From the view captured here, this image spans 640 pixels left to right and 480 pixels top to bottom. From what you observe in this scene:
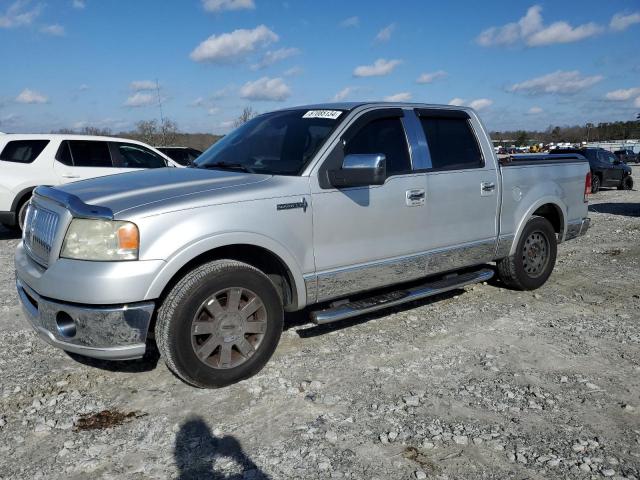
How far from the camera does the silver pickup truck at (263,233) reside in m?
3.24

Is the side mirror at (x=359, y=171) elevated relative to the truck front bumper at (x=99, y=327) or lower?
elevated

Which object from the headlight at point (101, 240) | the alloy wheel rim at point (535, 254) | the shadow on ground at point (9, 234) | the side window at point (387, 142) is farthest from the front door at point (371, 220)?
the shadow on ground at point (9, 234)

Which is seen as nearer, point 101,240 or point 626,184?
point 101,240

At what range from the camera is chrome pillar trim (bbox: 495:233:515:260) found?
5.43 meters

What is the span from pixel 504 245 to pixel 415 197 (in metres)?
1.51

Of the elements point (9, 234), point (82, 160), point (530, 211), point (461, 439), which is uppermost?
point (82, 160)

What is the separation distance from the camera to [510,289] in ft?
19.9

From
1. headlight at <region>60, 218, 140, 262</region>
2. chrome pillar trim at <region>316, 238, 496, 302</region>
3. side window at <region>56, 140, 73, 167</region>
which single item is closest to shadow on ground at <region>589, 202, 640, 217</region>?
chrome pillar trim at <region>316, 238, 496, 302</region>

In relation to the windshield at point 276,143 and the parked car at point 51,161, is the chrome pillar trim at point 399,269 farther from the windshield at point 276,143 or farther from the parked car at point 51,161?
the parked car at point 51,161

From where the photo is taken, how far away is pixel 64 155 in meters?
9.60

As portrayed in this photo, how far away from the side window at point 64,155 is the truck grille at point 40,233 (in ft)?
20.1

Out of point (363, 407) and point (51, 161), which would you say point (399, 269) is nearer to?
point (363, 407)

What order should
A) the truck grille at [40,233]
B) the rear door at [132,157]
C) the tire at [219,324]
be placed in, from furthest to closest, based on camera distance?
the rear door at [132,157] → the truck grille at [40,233] → the tire at [219,324]

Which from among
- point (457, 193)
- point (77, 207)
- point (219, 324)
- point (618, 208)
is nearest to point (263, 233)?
point (219, 324)
